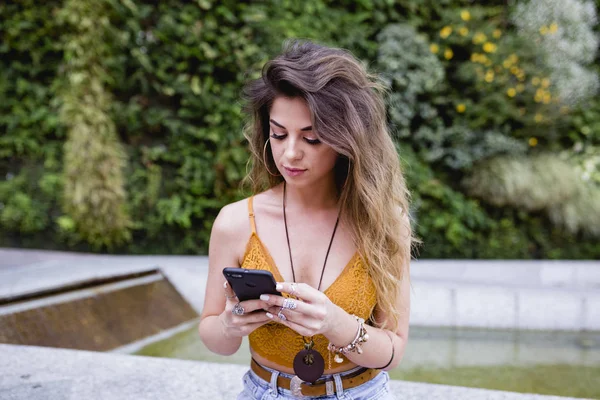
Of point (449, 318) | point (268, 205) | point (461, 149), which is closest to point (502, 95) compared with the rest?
point (461, 149)

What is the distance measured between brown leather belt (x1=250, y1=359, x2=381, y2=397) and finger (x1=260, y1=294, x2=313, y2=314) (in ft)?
1.14

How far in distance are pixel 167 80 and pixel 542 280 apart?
15.0 ft

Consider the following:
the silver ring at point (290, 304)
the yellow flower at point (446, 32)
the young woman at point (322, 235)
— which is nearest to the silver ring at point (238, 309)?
the young woman at point (322, 235)

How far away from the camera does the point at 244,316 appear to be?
50.0 inches

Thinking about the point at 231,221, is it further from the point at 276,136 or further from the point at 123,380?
the point at 123,380

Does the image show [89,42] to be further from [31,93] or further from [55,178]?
[55,178]

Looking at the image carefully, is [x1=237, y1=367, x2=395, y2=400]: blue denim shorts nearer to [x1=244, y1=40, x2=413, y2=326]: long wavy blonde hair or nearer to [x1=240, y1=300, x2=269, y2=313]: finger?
[x1=244, y1=40, x2=413, y2=326]: long wavy blonde hair

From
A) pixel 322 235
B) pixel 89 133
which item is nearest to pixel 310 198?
pixel 322 235

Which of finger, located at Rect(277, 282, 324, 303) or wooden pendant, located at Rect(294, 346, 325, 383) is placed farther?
wooden pendant, located at Rect(294, 346, 325, 383)

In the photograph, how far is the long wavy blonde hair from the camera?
1.36m

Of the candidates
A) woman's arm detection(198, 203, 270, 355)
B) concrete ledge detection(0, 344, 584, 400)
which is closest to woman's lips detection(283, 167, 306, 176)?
woman's arm detection(198, 203, 270, 355)

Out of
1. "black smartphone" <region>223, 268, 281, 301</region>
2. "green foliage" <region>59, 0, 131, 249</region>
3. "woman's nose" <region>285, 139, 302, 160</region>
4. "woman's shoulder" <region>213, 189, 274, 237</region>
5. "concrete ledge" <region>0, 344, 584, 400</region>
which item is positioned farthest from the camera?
"green foliage" <region>59, 0, 131, 249</region>

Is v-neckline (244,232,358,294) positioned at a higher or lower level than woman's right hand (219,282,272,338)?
higher

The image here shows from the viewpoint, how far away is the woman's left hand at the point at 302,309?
1.19 m
